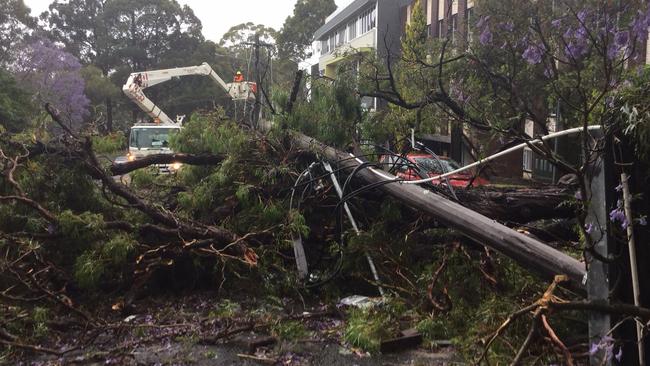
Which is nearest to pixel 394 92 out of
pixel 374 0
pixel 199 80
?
pixel 374 0

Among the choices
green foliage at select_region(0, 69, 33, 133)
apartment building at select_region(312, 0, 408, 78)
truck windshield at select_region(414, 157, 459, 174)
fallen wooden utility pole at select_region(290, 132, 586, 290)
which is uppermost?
apartment building at select_region(312, 0, 408, 78)

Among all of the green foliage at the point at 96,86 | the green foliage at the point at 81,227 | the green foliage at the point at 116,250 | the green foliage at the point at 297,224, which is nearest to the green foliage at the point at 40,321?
the green foliage at the point at 116,250

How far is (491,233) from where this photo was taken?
3609 mm

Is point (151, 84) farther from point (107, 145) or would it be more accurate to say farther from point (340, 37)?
point (340, 37)

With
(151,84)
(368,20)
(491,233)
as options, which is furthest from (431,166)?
(368,20)

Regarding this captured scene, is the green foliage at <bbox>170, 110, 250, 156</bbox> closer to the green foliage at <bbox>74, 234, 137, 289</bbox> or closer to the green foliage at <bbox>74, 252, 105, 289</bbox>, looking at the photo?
the green foliage at <bbox>74, 234, 137, 289</bbox>

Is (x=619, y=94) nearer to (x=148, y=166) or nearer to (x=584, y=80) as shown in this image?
(x=148, y=166)

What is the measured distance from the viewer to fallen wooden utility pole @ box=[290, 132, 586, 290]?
3.08 metres

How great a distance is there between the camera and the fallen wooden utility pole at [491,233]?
3.08 m

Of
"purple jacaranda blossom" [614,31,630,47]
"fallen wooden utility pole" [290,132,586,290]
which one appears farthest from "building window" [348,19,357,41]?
"purple jacaranda blossom" [614,31,630,47]

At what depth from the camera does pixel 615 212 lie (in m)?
2.47

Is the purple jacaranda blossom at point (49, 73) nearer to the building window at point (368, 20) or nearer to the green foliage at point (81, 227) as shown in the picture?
the building window at point (368, 20)

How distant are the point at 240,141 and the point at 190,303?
1972 millimetres

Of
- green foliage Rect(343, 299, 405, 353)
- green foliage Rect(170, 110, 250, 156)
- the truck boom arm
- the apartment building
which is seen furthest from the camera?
the apartment building
